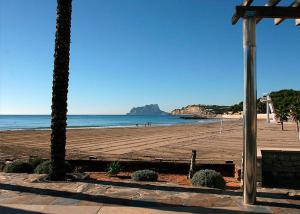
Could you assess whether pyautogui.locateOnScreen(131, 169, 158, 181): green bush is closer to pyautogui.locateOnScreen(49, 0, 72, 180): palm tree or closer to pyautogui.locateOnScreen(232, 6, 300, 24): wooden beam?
pyautogui.locateOnScreen(49, 0, 72, 180): palm tree

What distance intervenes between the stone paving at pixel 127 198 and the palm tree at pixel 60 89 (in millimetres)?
549

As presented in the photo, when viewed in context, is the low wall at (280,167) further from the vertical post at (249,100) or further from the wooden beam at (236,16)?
the wooden beam at (236,16)

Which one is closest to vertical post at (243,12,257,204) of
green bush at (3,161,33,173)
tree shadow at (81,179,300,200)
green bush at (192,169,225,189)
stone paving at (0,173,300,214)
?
stone paving at (0,173,300,214)

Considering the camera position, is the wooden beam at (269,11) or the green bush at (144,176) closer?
the wooden beam at (269,11)

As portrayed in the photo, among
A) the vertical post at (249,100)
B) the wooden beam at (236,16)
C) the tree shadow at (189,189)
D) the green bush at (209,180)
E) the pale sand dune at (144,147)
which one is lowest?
the pale sand dune at (144,147)

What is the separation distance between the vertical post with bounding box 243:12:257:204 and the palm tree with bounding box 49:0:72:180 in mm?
4294

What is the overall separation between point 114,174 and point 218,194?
4.09 metres

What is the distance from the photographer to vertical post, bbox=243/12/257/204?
659 cm

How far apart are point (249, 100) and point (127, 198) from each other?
9.23ft

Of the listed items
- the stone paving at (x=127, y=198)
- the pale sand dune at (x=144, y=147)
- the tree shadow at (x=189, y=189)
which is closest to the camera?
the stone paving at (x=127, y=198)

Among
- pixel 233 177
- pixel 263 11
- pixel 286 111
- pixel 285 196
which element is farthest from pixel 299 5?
pixel 286 111

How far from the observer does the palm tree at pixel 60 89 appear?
8984 mm

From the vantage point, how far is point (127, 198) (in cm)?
719

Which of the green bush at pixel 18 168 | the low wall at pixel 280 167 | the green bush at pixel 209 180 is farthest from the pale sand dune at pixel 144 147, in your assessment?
the green bush at pixel 209 180
